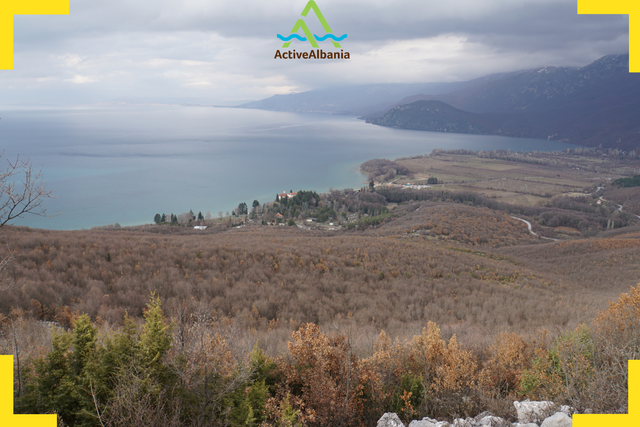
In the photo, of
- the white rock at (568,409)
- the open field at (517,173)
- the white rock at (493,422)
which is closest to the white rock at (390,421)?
the white rock at (493,422)

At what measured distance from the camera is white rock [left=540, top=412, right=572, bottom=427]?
4348mm

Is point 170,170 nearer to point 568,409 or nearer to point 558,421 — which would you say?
point 568,409

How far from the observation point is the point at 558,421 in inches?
174

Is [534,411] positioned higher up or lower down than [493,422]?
higher up

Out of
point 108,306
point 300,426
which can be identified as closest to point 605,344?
point 300,426

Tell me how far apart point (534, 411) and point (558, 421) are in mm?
644

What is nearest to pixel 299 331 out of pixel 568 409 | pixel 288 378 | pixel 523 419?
pixel 288 378

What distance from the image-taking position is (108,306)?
10.1m

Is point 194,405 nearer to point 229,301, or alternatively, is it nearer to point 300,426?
point 300,426

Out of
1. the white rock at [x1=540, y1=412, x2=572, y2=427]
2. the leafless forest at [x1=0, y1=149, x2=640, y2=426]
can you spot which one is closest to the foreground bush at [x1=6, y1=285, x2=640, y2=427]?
the leafless forest at [x1=0, y1=149, x2=640, y2=426]

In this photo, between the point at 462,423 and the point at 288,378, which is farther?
the point at 288,378

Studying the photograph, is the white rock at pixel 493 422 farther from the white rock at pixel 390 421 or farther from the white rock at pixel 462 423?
the white rock at pixel 390 421

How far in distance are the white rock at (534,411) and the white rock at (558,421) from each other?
0.44m

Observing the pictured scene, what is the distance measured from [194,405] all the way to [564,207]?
80789mm
